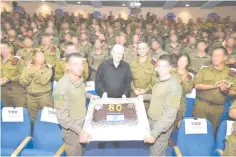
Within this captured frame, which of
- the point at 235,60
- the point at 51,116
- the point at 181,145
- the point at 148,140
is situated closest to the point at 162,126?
the point at 148,140

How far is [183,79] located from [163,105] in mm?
939

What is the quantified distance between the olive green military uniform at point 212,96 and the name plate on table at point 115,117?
1393 mm

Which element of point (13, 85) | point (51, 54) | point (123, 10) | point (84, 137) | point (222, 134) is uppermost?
point (123, 10)

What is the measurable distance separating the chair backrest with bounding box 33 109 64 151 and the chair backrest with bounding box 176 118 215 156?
1397 millimetres

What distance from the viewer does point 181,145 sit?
2535 mm

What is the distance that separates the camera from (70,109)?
2.28 metres

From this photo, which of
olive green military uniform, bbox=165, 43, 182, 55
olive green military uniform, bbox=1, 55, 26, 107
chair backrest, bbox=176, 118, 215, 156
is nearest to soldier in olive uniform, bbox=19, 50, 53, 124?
olive green military uniform, bbox=1, 55, 26, 107

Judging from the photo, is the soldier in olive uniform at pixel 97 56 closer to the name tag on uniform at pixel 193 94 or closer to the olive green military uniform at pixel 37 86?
the olive green military uniform at pixel 37 86

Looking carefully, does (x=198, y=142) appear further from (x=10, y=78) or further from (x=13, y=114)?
(x=10, y=78)

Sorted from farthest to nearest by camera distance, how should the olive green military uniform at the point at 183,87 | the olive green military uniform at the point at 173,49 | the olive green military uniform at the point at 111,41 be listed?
the olive green military uniform at the point at 111,41 → the olive green military uniform at the point at 173,49 → the olive green military uniform at the point at 183,87

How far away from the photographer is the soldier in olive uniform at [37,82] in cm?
315

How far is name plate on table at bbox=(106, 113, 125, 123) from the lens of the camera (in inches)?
84.3

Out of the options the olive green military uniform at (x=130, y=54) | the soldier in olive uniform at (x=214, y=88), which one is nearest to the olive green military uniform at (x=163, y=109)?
the soldier in olive uniform at (x=214, y=88)

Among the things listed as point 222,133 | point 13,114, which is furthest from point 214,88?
point 13,114
